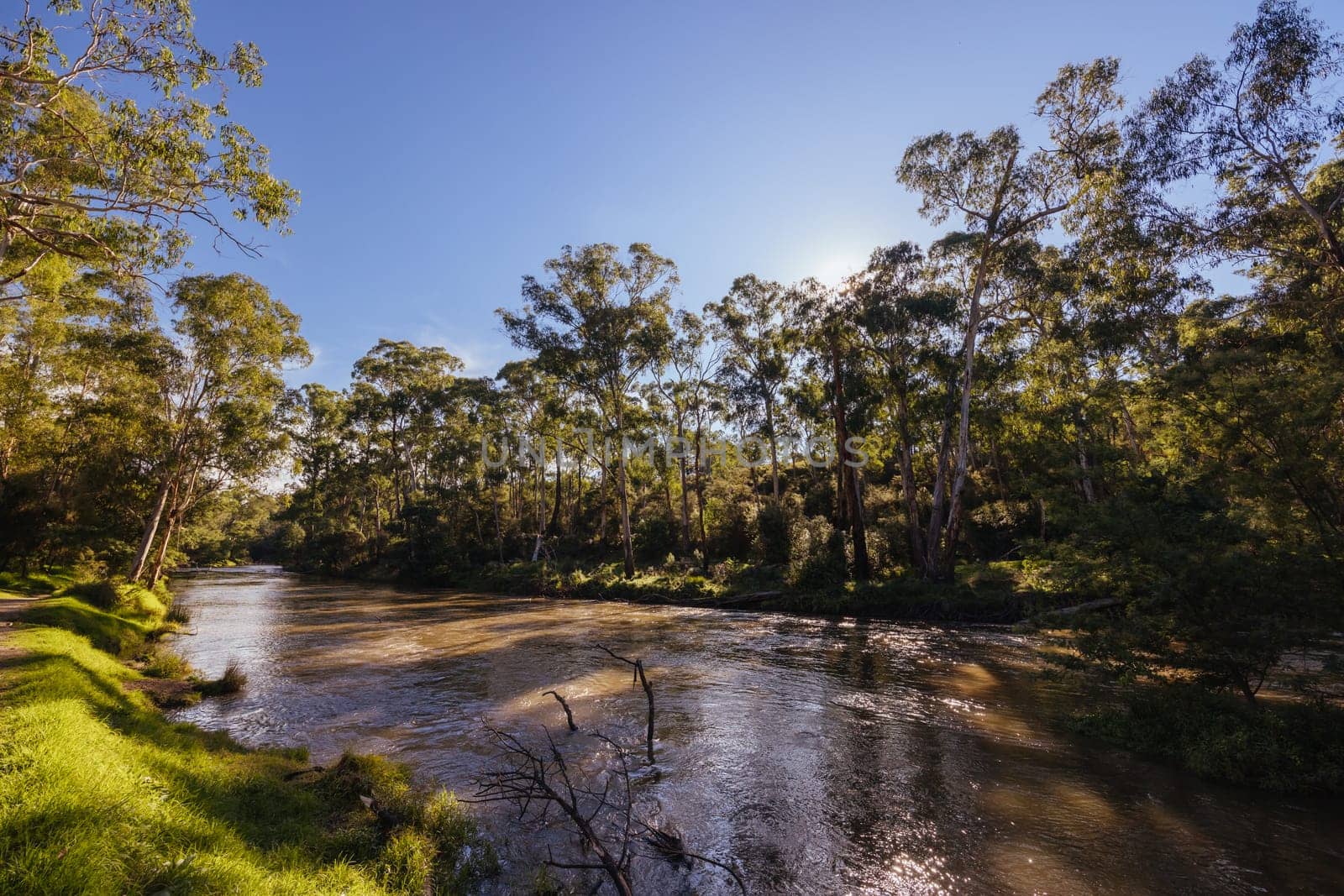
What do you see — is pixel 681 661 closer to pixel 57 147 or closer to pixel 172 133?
pixel 172 133

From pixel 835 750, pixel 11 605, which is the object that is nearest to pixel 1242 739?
pixel 835 750

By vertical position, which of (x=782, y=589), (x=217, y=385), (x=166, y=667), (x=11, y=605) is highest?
(x=217, y=385)

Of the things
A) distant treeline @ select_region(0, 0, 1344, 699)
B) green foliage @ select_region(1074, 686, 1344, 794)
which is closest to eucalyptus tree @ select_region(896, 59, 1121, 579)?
distant treeline @ select_region(0, 0, 1344, 699)

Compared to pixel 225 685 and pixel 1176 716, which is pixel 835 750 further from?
pixel 225 685

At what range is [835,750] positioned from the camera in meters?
7.68

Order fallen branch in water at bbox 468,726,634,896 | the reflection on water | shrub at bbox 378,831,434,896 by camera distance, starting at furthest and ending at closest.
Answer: the reflection on water, fallen branch in water at bbox 468,726,634,896, shrub at bbox 378,831,434,896

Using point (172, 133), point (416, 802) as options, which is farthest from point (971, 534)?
point (172, 133)

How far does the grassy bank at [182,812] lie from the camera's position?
10.1 ft

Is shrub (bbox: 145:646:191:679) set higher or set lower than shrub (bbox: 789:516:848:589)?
lower

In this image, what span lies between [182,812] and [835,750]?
23.7 feet

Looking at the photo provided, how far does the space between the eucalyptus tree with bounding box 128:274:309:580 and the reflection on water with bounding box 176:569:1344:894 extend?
5.87 meters

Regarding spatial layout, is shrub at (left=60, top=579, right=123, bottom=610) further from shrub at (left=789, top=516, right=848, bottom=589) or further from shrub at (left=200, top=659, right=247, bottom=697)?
shrub at (left=789, top=516, right=848, bottom=589)

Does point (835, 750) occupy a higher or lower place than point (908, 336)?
lower

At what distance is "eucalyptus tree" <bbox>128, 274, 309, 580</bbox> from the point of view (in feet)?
55.9
